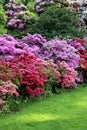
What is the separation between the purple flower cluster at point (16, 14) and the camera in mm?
18109

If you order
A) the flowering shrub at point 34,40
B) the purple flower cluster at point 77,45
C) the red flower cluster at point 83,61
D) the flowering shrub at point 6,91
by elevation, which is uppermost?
the flowering shrub at point 34,40

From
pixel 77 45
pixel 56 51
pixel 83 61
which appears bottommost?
pixel 83 61

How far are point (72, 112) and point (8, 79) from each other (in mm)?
1608

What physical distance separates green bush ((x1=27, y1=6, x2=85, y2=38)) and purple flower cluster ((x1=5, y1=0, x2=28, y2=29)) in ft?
5.95

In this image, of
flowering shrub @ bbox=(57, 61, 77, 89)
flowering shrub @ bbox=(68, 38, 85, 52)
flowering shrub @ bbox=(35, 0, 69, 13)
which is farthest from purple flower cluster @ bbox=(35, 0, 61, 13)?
flowering shrub @ bbox=(57, 61, 77, 89)

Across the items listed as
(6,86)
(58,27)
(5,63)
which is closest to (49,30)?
(58,27)

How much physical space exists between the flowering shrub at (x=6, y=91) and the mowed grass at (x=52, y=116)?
332mm

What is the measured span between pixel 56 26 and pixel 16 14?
3.28 m

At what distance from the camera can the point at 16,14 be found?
18.7 m

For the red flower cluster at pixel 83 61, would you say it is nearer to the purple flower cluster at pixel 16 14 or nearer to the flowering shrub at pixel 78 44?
the flowering shrub at pixel 78 44

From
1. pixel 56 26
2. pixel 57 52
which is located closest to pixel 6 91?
pixel 57 52

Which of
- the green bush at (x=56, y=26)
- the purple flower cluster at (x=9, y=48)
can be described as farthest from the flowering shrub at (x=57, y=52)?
the green bush at (x=56, y=26)

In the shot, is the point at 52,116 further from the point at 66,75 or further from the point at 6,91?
the point at 66,75

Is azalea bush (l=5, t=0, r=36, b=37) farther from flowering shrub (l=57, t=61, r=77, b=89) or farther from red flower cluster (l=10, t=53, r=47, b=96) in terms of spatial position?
red flower cluster (l=10, t=53, r=47, b=96)
